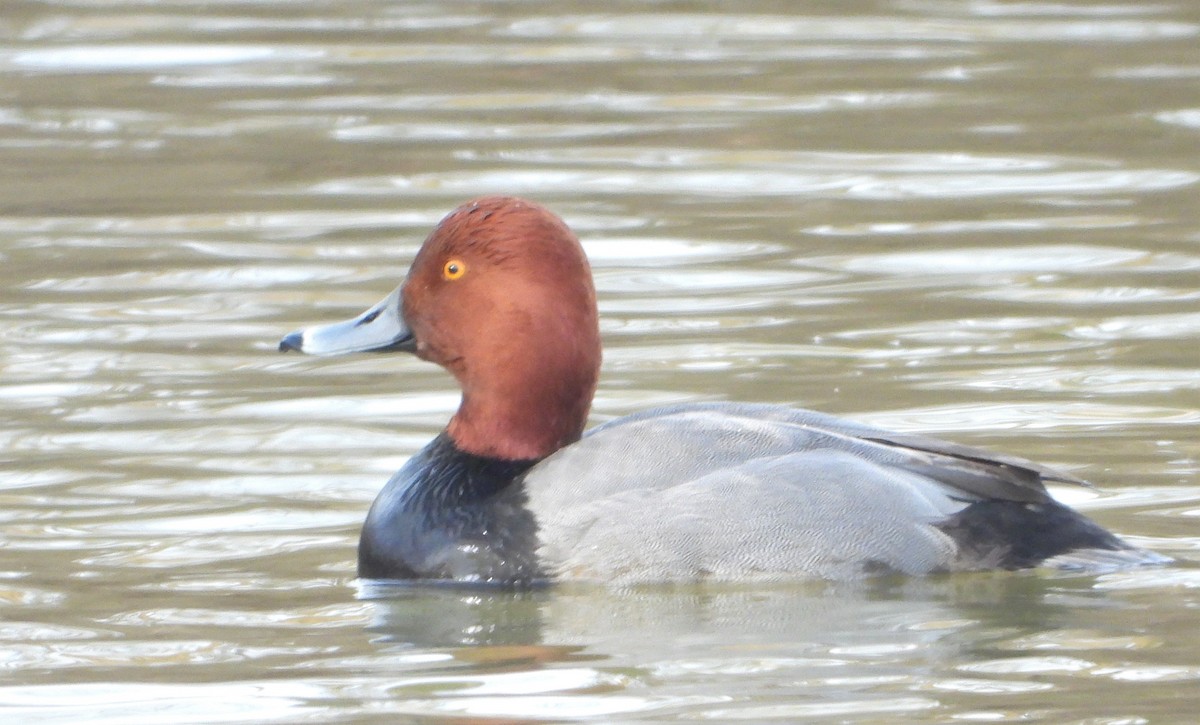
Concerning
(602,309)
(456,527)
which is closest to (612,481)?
(456,527)

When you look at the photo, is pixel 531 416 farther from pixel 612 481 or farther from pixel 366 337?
pixel 366 337

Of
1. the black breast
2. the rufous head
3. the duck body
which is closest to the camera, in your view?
the duck body

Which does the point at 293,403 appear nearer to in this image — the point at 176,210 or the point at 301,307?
the point at 301,307

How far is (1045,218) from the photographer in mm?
9195

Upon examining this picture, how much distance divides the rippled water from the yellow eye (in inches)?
28.7

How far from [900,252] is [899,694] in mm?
4601

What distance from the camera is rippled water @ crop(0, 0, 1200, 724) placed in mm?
4680

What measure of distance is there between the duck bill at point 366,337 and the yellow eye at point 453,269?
0.64 ft

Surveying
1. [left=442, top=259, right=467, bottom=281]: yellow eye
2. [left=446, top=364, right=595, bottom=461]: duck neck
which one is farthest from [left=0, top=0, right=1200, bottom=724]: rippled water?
[left=442, top=259, right=467, bottom=281]: yellow eye

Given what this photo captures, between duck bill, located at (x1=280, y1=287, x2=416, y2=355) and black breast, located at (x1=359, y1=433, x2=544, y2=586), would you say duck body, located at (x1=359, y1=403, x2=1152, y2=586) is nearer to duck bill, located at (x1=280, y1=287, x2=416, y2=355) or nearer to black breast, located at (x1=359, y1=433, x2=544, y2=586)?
black breast, located at (x1=359, y1=433, x2=544, y2=586)

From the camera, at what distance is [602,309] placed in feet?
27.1

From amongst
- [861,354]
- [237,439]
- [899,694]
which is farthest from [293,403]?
[899,694]

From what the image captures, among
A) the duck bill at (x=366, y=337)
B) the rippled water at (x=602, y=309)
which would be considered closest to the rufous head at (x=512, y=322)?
the duck bill at (x=366, y=337)

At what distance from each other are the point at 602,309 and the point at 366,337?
8.20 ft
